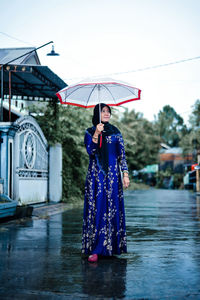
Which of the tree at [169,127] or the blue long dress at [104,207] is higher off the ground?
the tree at [169,127]

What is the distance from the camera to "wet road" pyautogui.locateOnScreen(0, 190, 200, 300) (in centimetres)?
369

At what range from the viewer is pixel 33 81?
14.0 metres

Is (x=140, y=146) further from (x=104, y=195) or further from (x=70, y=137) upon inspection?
(x=104, y=195)

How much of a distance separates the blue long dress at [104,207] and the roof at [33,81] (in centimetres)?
656

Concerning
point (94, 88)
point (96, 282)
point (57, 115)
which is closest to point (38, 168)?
point (57, 115)

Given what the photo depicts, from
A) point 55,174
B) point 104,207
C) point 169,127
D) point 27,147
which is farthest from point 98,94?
point 169,127

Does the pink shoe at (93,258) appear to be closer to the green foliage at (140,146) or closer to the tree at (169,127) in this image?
the green foliage at (140,146)

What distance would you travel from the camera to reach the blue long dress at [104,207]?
16.9 ft

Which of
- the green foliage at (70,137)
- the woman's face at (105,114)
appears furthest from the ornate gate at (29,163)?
the woman's face at (105,114)

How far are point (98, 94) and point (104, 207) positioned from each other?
1714mm

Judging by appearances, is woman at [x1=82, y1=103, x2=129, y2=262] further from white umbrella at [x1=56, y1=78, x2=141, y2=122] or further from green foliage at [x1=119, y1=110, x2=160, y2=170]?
green foliage at [x1=119, y1=110, x2=160, y2=170]

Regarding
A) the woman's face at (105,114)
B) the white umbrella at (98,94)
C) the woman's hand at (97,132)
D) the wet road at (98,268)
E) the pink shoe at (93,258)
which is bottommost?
the wet road at (98,268)

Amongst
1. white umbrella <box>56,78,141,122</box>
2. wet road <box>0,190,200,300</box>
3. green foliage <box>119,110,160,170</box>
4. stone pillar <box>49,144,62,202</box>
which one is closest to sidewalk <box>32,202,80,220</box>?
stone pillar <box>49,144,62,202</box>

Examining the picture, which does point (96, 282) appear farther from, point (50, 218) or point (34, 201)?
point (34, 201)
